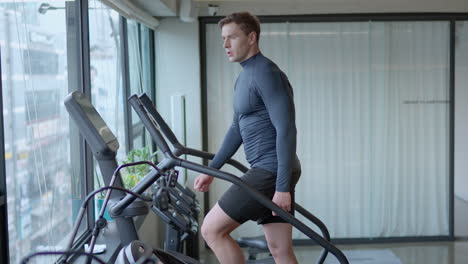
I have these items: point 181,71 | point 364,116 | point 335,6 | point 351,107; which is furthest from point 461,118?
point 181,71

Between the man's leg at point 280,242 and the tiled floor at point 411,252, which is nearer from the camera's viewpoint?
the man's leg at point 280,242

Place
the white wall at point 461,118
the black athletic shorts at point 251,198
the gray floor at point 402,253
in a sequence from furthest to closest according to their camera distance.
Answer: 1. the white wall at point 461,118
2. the gray floor at point 402,253
3. the black athletic shorts at point 251,198

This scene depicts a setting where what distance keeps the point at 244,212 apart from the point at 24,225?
873mm

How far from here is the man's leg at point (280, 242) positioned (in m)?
2.83

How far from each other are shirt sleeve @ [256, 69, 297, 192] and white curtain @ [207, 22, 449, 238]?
125 inches

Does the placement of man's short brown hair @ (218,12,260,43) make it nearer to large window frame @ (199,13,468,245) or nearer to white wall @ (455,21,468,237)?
large window frame @ (199,13,468,245)

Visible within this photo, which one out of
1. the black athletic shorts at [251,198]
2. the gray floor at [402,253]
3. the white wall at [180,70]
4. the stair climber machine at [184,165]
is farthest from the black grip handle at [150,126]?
the white wall at [180,70]

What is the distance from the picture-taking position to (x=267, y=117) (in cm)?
274

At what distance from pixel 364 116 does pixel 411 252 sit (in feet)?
4.13

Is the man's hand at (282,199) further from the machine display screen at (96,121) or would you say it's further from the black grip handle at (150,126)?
the machine display screen at (96,121)

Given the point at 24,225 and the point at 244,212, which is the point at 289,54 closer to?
the point at 244,212

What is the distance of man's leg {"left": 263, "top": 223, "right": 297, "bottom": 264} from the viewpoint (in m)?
2.83

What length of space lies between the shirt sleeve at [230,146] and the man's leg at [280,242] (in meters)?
0.39

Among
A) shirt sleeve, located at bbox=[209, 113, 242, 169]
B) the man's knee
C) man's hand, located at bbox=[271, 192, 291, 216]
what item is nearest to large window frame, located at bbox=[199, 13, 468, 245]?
shirt sleeve, located at bbox=[209, 113, 242, 169]
